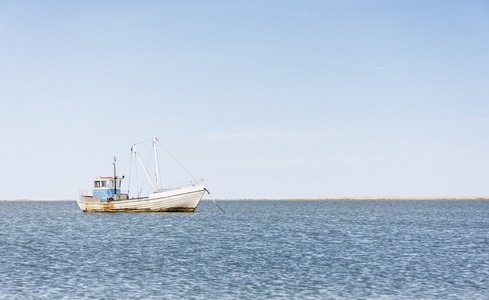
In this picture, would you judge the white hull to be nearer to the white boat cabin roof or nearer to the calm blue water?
the white boat cabin roof

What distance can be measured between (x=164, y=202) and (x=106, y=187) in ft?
41.6

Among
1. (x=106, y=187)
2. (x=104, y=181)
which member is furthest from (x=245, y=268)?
(x=106, y=187)

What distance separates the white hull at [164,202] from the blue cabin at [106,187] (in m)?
1.36

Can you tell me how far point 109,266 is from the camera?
109ft

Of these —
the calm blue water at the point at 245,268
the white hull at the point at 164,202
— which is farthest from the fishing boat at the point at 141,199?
the calm blue water at the point at 245,268

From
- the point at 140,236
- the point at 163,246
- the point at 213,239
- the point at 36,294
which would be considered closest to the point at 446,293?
the point at 36,294

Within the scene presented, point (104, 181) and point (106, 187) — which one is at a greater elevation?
point (104, 181)

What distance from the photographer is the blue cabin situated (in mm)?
91625

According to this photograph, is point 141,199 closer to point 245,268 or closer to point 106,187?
point 106,187

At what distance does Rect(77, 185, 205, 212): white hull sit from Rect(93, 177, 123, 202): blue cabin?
1355 mm

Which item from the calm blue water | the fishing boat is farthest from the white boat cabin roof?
the calm blue water

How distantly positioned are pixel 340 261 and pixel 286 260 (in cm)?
350

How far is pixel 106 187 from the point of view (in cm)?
9200

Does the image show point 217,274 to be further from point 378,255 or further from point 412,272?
point 378,255
